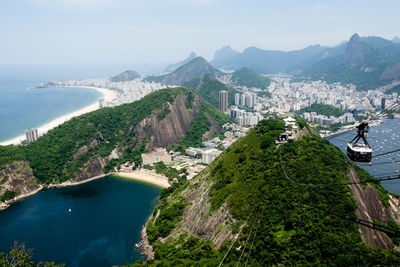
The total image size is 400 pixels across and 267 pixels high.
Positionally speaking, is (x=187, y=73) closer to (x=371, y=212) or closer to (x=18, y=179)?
(x=18, y=179)

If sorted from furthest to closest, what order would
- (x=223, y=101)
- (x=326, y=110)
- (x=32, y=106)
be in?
(x=32, y=106) → (x=223, y=101) → (x=326, y=110)

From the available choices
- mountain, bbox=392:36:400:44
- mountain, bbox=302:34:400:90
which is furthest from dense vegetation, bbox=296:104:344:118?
mountain, bbox=392:36:400:44

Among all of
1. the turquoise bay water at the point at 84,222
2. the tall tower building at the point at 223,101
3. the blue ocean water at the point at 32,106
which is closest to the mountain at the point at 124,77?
the blue ocean water at the point at 32,106

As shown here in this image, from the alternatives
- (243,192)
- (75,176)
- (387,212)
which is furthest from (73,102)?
(387,212)

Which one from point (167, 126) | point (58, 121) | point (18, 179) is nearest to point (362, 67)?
point (167, 126)

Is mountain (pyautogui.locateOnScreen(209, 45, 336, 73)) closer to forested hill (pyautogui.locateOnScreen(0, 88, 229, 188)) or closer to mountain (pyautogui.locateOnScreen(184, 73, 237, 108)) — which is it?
mountain (pyautogui.locateOnScreen(184, 73, 237, 108))

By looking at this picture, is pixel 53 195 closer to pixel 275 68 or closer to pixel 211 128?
pixel 211 128
